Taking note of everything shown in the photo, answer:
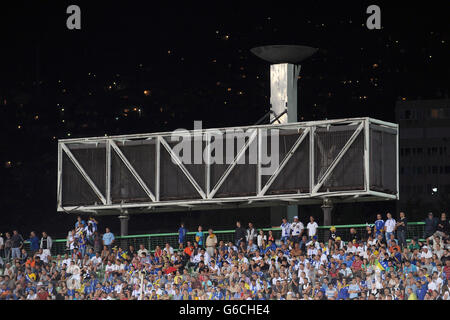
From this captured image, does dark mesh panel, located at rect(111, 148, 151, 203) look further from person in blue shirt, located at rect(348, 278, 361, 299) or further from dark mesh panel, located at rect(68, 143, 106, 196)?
person in blue shirt, located at rect(348, 278, 361, 299)

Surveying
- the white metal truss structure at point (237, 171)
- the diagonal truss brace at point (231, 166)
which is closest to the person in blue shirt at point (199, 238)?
the white metal truss structure at point (237, 171)

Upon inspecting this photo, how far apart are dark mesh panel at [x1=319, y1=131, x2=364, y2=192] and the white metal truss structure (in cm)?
3

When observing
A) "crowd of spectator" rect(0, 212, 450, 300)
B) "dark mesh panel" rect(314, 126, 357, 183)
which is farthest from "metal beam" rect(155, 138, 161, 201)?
"dark mesh panel" rect(314, 126, 357, 183)

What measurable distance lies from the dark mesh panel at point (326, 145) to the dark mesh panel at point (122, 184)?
696cm

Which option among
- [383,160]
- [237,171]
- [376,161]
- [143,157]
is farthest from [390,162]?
[143,157]

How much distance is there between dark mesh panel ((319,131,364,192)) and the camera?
130 ft

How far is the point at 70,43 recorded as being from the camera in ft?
251

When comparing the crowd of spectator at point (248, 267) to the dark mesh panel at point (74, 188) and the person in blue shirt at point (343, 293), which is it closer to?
the person in blue shirt at point (343, 293)

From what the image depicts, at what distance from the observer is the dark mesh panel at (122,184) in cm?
4353

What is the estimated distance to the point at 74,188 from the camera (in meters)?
44.4

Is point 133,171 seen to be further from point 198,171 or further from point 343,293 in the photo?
point 343,293
